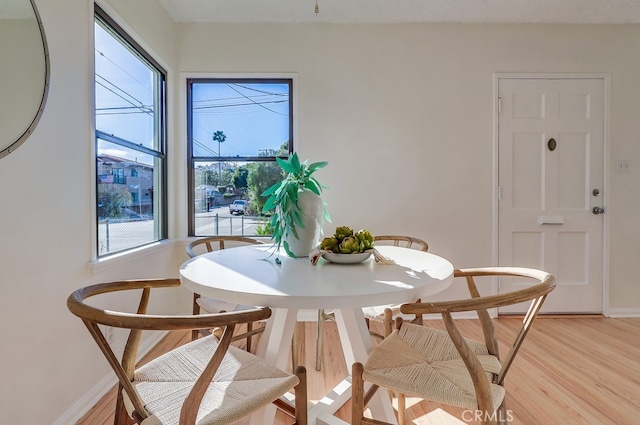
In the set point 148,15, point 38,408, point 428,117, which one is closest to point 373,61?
point 428,117

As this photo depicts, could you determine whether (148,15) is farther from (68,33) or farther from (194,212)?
(194,212)

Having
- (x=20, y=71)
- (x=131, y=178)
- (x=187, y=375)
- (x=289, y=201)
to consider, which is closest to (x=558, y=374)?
(x=289, y=201)

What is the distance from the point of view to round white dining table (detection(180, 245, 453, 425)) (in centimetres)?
86

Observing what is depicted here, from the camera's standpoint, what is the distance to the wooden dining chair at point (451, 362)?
824 millimetres

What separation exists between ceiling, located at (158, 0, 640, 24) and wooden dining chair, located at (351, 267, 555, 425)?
7.26 feet

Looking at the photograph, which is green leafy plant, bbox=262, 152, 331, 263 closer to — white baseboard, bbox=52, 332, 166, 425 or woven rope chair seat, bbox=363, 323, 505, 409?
woven rope chair seat, bbox=363, 323, 505, 409

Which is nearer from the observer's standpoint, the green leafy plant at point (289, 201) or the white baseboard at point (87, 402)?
the green leafy plant at point (289, 201)

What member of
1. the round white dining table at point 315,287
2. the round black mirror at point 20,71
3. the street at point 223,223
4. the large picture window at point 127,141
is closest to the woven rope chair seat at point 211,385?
the round white dining table at point 315,287

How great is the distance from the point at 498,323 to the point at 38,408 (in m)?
2.93

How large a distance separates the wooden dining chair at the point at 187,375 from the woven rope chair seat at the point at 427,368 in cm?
26

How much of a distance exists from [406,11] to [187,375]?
2.82 meters

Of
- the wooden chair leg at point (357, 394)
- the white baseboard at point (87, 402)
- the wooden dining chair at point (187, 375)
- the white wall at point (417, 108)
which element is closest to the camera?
the wooden dining chair at point (187, 375)

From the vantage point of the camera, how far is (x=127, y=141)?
205cm

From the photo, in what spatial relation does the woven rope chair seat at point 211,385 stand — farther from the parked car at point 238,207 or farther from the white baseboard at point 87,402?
the parked car at point 238,207
